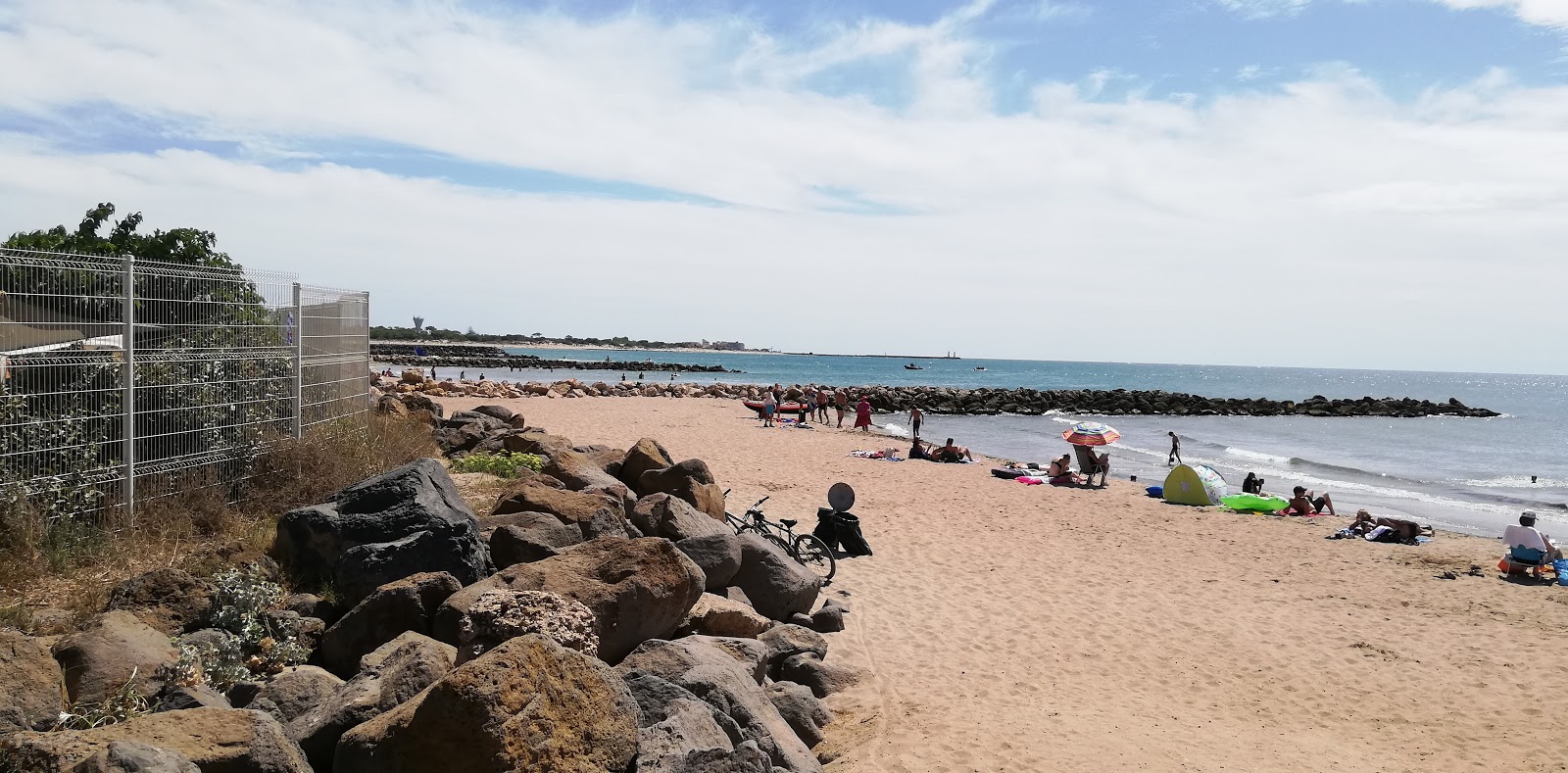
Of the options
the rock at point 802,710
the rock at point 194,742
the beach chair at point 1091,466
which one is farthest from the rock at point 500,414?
the rock at point 194,742

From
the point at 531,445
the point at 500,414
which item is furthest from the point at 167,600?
the point at 500,414

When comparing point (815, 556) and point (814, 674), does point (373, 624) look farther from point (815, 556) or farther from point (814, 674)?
point (815, 556)

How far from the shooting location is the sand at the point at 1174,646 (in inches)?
267

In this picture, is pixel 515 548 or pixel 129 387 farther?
pixel 515 548

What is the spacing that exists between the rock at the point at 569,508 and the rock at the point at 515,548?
659 millimetres

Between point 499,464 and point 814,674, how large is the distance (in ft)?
18.5

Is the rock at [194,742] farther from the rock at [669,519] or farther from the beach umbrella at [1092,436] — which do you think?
the beach umbrella at [1092,436]

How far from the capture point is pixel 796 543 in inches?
429

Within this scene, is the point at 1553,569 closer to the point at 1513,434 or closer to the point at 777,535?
the point at 777,535

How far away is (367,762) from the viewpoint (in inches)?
164

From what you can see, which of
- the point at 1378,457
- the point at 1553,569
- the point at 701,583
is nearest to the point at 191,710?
the point at 701,583

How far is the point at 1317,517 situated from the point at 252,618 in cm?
1765

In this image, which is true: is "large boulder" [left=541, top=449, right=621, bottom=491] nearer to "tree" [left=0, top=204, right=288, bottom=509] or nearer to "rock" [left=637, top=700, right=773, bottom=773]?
"tree" [left=0, top=204, right=288, bottom=509]

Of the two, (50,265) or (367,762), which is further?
(50,265)
